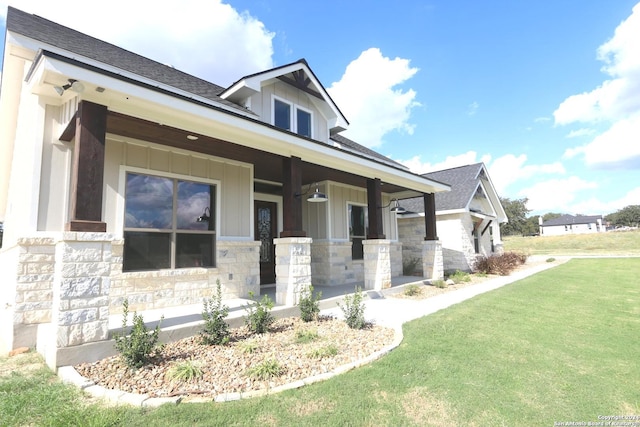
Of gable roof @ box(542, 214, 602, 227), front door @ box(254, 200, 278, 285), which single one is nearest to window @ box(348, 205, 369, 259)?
front door @ box(254, 200, 278, 285)

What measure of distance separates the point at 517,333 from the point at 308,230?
6.81 metres

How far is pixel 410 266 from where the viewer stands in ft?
44.4

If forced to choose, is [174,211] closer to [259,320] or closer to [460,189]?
[259,320]

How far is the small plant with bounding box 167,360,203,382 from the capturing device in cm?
312

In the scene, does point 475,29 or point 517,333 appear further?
point 475,29

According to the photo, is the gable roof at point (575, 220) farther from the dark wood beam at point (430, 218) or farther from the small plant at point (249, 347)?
the small plant at point (249, 347)

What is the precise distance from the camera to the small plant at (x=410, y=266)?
13461 millimetres

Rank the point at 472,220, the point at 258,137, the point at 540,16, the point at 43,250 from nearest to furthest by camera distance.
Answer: the point at 43,250, the point at 258,137, the point at 540,16, the point at 472,220

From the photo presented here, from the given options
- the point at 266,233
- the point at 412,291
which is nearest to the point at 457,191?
the point at 412,291

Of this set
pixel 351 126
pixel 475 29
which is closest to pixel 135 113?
pixel 351 126

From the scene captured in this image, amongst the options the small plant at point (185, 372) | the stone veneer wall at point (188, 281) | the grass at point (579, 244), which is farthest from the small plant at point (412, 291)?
the grass at point (579, 244)

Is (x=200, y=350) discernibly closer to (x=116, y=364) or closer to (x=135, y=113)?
(x=116, y=364)

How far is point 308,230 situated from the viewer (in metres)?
10.5

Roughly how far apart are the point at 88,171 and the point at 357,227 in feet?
28.5
